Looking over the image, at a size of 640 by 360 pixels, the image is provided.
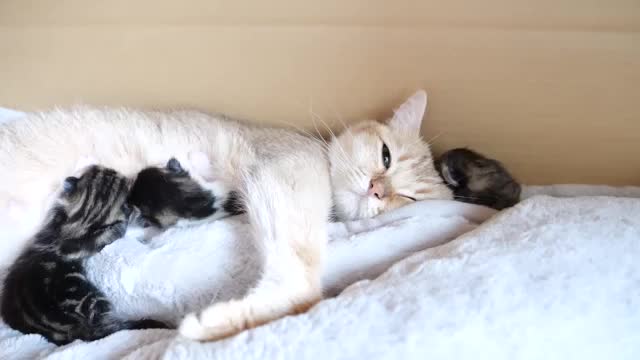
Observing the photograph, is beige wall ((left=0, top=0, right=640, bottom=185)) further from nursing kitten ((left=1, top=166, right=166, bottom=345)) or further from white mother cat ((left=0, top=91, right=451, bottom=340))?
nursing kitten ((left=1, top=166, right=166, bottom=345))

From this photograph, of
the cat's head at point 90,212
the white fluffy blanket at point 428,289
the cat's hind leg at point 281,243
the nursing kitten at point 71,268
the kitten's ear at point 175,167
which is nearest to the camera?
the white fluffy blanket at point 428,289

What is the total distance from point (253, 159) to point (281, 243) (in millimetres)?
351

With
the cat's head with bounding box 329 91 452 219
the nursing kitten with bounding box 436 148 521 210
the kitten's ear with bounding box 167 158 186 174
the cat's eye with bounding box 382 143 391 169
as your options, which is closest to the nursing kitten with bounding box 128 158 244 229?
the kitten's ear with bounding box 167 158 186 174

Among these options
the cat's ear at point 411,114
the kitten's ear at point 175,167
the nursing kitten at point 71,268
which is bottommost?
the nursing kitten at point 71,268

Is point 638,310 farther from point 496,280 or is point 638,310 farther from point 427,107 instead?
point 427,107

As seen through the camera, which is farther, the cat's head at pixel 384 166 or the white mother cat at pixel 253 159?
the cat's head at pixel 384 166

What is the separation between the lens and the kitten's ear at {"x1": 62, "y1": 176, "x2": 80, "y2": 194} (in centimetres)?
143

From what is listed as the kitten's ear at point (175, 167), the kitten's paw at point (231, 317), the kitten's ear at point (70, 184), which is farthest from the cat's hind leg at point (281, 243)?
the kitten's ear at point (70, 184)

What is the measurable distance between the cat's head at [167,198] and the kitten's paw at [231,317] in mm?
455

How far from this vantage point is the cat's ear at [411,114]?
1509 mm

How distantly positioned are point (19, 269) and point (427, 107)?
3.82 ft

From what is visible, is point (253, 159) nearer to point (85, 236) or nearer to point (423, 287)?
point (85, 236)

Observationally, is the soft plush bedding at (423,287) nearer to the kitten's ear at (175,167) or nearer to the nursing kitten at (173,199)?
the nursing kitten at (173,199)

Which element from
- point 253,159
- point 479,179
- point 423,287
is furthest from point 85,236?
point 479,179
